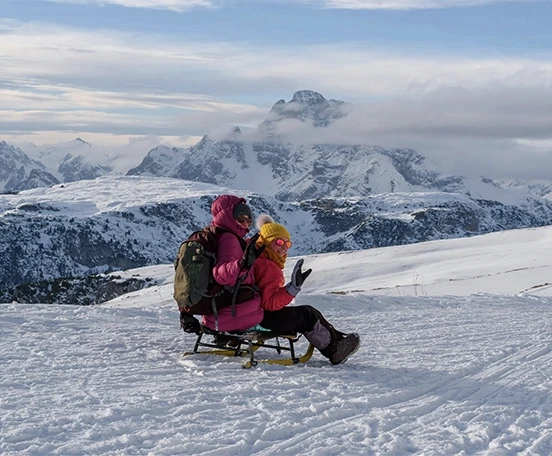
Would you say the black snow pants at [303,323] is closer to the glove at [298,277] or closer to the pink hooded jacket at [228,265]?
Answer: the pink hooded jacket at [228,265]

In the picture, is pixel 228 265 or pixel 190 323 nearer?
pixel 228 265

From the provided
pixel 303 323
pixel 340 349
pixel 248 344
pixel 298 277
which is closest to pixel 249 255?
pixel 298 277

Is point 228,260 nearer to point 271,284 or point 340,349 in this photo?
point 271,284

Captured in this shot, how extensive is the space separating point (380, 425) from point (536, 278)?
2299cm

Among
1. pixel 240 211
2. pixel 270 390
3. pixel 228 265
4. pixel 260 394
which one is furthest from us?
pixel 240 211

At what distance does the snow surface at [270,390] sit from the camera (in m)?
6.09

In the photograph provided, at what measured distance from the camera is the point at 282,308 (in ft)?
29.8

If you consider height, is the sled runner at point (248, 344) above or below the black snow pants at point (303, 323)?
below

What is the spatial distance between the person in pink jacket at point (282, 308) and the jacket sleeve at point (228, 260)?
282 mm

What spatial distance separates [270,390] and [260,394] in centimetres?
18

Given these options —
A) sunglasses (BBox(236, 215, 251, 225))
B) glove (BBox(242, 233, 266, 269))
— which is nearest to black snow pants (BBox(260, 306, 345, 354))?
glove (BBox(242, 233, 266, 269))

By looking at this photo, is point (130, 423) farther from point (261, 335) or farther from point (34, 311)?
point (34, 311)

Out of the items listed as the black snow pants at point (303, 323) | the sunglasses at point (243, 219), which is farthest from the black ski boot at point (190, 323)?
the sunglasses at point (243, 219)

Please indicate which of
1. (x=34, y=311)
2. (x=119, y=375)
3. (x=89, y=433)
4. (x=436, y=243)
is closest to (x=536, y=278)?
(x=34, y=311)
